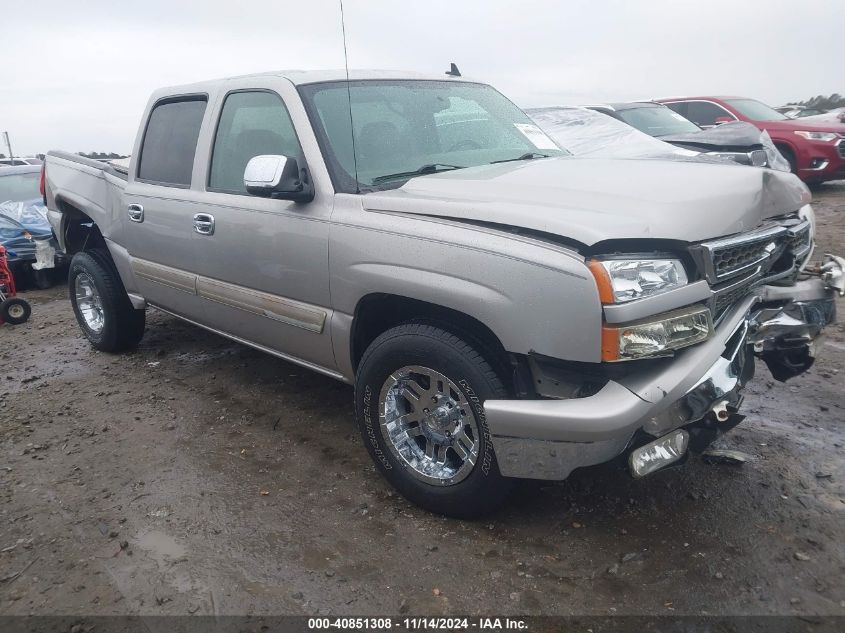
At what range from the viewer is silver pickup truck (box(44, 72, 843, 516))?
2.38 m

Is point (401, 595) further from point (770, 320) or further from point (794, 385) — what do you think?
point (794, 385)

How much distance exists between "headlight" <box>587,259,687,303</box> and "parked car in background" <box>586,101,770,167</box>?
280 centimetres

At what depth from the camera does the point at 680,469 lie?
3.26 metres

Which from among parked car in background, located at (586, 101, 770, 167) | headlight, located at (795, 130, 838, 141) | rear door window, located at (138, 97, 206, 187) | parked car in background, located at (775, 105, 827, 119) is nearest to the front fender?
rear door window, located at (138, 97, 206, 187)

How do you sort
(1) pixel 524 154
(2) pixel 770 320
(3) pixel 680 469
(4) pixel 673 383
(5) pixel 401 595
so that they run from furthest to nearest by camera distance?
Answer: (1) pixel 524 154 → (3) pixel 680 469 → (2) pixel 770 320 → (5) pixel 401 595 → (4) pixel 673 383

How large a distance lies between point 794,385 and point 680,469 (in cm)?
137

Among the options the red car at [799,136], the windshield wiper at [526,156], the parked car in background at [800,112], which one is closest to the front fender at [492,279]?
the windshield wiper at [526,156]

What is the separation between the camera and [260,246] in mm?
3482

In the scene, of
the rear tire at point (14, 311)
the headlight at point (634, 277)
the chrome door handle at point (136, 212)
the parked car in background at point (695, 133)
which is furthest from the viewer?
the rear tire at point (14, 311)

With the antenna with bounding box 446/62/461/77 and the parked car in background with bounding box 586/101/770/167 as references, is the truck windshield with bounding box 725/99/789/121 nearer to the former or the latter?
the parked car in background with bounding box 586/101/770/167

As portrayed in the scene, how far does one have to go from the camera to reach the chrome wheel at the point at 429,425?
2.80 meters

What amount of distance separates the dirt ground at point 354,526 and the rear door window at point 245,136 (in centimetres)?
140

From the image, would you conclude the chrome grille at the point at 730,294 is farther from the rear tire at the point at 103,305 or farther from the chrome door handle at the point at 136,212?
the rear tire at the point at 103,305

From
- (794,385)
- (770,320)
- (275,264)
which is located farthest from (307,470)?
(794,385)
